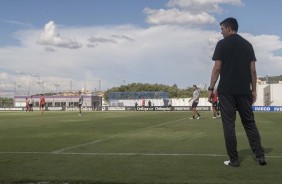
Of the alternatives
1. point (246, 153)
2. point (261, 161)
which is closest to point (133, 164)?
point (261, 161)

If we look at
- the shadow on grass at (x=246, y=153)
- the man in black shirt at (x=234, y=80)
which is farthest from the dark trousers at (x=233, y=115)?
the shadow on grass at (x=246, y=153)

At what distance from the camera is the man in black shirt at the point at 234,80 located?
6.49 meters

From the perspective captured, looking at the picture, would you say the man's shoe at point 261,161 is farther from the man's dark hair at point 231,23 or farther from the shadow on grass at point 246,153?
the man's dark hair at point 231,23

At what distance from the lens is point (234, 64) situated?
6504mm

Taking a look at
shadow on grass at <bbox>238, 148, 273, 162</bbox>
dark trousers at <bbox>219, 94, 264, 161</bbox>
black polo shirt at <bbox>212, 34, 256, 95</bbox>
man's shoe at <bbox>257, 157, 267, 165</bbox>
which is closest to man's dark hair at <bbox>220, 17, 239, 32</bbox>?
black polo shirt at <bbox>212, 34, 256, 95</bbox>

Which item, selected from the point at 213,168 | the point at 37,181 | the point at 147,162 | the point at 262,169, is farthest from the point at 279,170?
the point at 37,181

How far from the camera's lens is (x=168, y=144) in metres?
9.41

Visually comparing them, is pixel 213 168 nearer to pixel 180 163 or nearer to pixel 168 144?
pixel 180 163

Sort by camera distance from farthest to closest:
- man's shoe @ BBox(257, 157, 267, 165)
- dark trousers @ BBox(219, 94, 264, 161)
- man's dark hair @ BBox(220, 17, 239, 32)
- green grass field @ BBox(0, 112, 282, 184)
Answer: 1. man's dark hair @ BBox(220, 17, 239, 32)
2. dark trousers @ BBox(219, 94, 264, 161)
3. man's shoe @ BBox(257, 157, 267, 165)
4. green grass field @ BBox(0, 112, 282, 184)

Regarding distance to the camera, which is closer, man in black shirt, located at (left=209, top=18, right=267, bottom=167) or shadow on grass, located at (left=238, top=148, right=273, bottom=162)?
man in black shirt, located at (left=209, top=18, right=267, bottom=167)

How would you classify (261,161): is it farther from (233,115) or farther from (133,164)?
(133,164)

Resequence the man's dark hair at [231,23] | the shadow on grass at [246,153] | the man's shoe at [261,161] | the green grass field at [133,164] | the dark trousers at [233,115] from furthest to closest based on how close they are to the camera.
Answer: the shadow on grass at [246,153] → the man's dark hair at [231,23] → the dark trousers at [233,115] → the man's shoe at [261,161] → the green grass field at [133,164]

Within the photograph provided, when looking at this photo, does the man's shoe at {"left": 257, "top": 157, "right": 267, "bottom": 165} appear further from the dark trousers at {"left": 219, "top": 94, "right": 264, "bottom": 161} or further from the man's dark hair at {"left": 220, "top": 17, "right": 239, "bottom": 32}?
the man's dark hair at {"left": 220, "top": 17, "right": 239, "bottom": 32}

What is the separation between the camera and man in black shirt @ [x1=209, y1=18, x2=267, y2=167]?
6492mm
